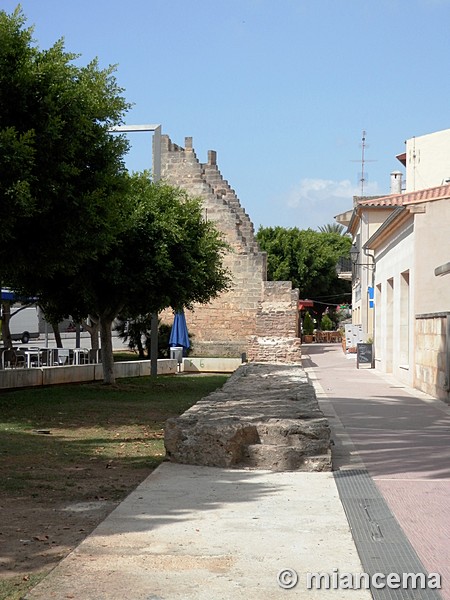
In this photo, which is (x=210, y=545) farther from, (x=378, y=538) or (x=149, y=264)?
(x=149, y=264)

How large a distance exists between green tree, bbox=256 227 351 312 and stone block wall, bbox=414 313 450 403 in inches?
1998

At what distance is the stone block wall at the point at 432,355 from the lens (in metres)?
17.8

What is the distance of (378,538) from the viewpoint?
5766 millimetres

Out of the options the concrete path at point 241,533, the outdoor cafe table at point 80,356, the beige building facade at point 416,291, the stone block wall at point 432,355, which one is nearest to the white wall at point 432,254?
the beige building facade at point 416,291

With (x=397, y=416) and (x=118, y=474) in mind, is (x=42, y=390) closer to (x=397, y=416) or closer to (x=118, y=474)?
(x=397, y=416)

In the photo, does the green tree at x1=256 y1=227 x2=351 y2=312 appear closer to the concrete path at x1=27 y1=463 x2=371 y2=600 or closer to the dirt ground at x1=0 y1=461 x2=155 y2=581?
the dirt ground at x1=0 y1=461 x2=155 y2=581

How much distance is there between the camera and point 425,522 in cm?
643

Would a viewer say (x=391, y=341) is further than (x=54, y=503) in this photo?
Yes

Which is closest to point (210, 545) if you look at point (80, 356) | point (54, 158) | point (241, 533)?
point (241, 533)

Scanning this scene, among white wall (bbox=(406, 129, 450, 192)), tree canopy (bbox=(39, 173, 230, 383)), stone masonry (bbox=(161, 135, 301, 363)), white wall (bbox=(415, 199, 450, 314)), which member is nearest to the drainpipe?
white wall (bbox=(415, 199, 450, 314))

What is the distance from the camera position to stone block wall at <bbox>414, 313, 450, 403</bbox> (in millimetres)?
17844

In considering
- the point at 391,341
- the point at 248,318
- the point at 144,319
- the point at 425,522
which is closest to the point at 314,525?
the point at 425,522

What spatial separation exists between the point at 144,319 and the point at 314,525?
1104 inches

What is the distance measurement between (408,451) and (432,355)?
9.24 metres
